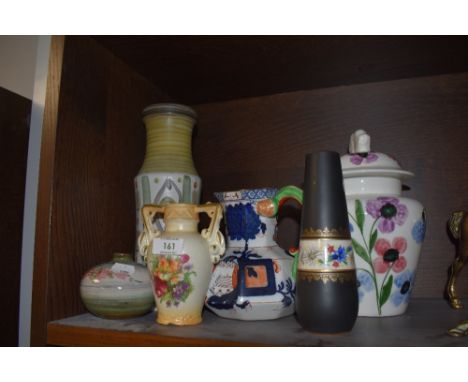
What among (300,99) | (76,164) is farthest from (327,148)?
(76,164)

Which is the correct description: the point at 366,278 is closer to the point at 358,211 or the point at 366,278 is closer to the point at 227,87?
the point at 358,211

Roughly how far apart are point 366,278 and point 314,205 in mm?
193

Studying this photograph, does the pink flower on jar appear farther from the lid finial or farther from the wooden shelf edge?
the wooden shelf edge

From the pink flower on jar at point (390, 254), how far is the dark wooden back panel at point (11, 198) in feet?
2.31

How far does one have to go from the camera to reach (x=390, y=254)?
2.19 feet

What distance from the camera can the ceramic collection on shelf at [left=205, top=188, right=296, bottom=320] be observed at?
0.64 metres

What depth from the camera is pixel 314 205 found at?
57 centimetres

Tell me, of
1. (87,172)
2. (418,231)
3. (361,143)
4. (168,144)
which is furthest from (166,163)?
(418,231)

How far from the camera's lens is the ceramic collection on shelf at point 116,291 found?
65cm

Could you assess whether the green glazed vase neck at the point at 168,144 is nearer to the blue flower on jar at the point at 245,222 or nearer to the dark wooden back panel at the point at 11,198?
the blue flower on jar at the point at 245,222

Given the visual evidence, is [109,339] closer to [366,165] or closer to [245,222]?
[245,222]

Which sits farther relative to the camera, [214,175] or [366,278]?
[214,175]

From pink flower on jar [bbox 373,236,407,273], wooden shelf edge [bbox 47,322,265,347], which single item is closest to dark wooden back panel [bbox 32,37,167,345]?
wooden shelf edge [bbox 47,322,265,347]

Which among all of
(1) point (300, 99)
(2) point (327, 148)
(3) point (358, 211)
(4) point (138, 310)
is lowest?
(4) point (138, 310)
